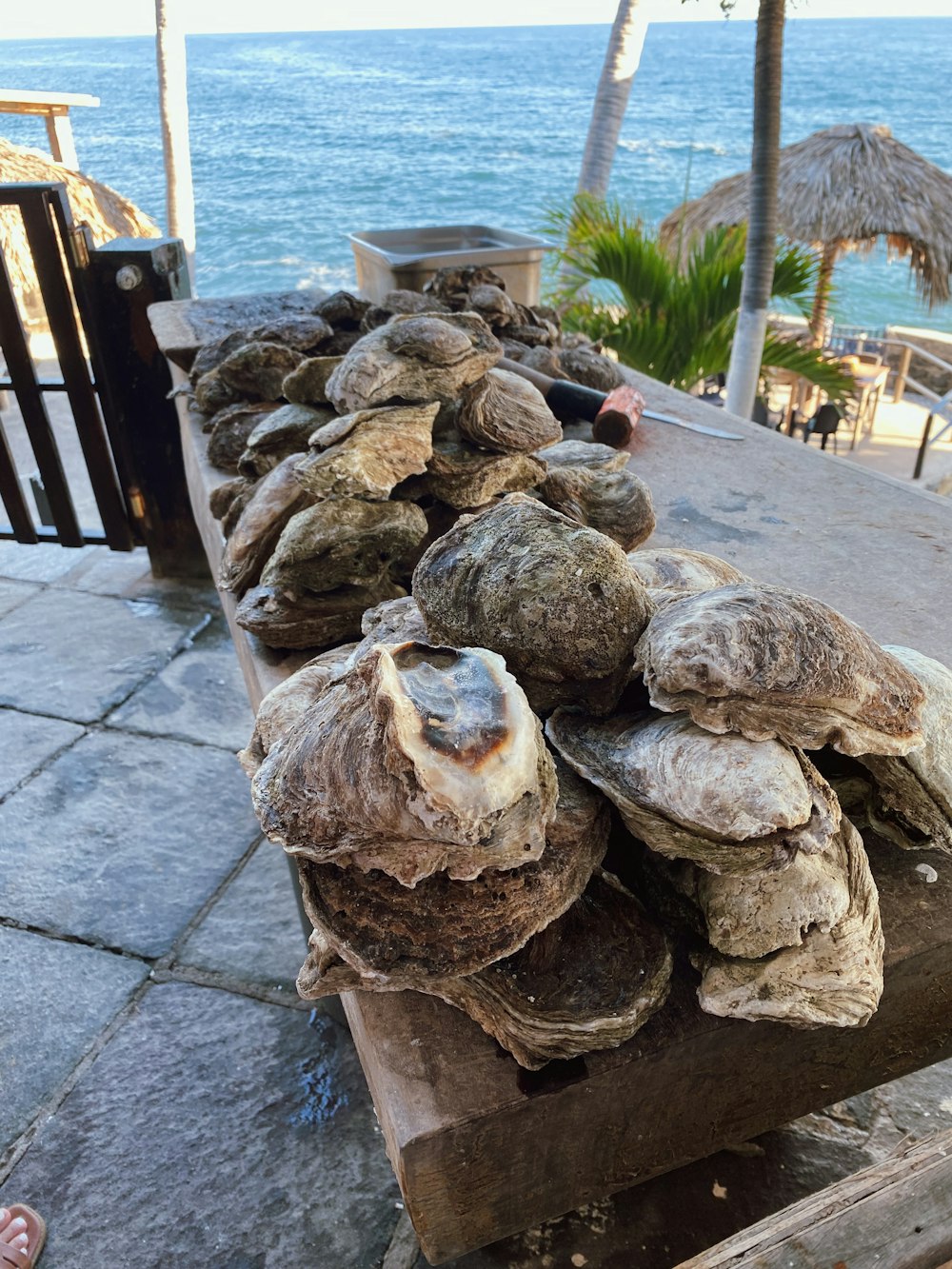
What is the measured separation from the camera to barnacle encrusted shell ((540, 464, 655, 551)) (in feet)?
5.23

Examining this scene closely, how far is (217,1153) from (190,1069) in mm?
236

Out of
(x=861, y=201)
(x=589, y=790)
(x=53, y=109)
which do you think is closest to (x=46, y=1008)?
(x=589, y=790)

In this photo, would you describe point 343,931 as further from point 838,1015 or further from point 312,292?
point 312,292

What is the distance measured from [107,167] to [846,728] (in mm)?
53690

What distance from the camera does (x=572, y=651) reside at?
0.90 m

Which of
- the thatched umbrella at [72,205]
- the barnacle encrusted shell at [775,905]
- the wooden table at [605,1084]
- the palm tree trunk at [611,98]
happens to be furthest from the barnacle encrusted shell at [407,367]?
the palm tree trunk at [611,98]

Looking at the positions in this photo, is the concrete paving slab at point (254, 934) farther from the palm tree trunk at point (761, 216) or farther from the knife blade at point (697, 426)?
the palm tree trunk at point (761, 216)

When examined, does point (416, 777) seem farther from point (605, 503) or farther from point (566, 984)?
point (605, 503)

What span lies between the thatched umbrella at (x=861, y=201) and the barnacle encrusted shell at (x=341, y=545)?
7.17 meters

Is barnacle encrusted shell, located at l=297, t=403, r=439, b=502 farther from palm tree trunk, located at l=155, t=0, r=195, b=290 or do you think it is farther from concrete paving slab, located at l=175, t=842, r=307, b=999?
palm tree trunk, located at l=155, t=0, r=195, b=290

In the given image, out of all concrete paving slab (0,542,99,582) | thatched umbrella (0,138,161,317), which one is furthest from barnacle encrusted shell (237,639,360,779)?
thatched umbrella (0,138,161,317)

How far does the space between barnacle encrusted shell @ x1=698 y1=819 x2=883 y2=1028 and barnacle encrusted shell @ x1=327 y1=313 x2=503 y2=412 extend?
3.82 feet

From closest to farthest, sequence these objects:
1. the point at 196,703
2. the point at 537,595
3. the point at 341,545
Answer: the point at 537,595, the point at 341,545, the point at 196,703

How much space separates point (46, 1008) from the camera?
2.07m
